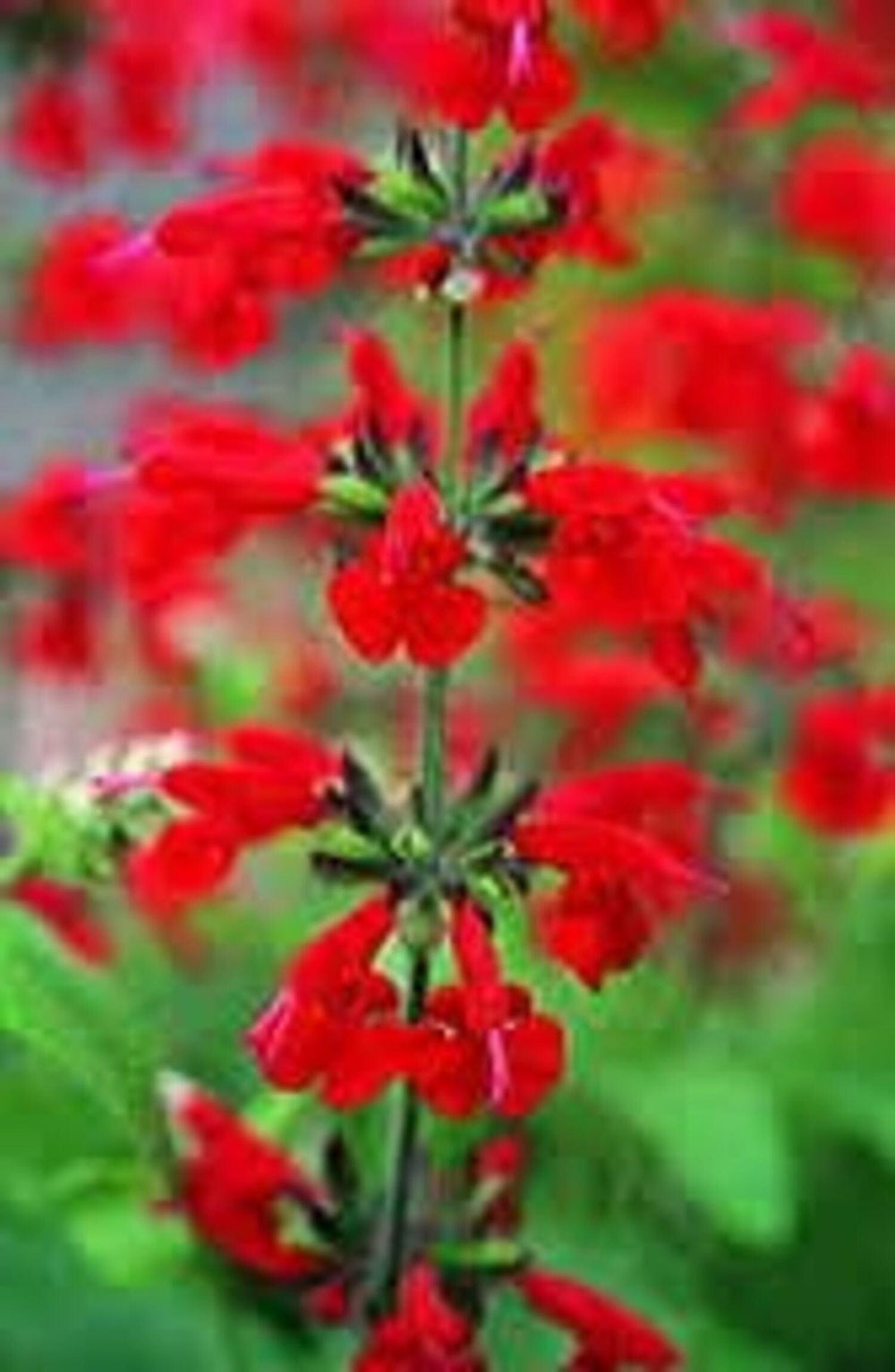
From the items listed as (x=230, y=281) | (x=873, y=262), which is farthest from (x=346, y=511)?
(x=873, y=262)

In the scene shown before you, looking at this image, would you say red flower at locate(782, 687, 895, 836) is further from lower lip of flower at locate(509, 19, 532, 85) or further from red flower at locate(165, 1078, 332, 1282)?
lower lip of flower at locate(509, 19, 532, 85)

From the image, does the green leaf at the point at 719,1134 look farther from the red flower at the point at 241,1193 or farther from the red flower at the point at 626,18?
the red flower at the point at 626,18

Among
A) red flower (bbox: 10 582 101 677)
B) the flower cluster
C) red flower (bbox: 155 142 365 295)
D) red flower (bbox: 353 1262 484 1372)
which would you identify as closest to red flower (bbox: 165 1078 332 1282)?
the flower cluster

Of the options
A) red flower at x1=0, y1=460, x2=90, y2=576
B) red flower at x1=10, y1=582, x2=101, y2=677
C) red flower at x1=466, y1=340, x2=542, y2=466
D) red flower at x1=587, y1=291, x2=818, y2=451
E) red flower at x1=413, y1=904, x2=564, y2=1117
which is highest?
red flower at x1=587, y1=291, x2=818, y2=451

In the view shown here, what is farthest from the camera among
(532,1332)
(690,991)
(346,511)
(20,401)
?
(20,401)

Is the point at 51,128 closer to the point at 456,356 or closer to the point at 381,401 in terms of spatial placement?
the point at 381,401

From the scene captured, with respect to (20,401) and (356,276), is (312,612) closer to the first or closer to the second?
(356,276)

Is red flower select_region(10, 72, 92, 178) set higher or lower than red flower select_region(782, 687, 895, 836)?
higher

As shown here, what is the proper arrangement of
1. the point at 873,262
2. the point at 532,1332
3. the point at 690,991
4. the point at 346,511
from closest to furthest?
1. the point at 346,511
2. the point at 532,1332
3. the point at 690,991
4. the point at 873,262
